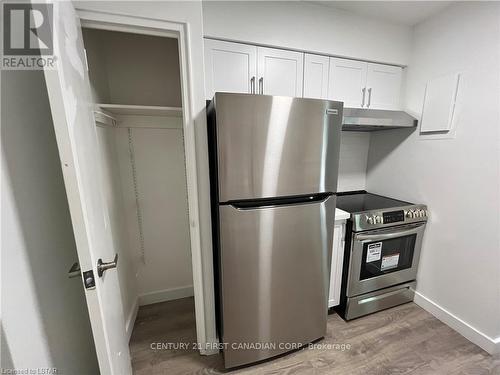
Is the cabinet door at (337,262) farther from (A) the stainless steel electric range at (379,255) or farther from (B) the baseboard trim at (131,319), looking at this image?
(B) the baseboard trim at (131,319)

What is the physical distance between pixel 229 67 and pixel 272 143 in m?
0.77

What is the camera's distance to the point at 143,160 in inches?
68.6

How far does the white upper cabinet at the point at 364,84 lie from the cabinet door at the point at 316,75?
5cm

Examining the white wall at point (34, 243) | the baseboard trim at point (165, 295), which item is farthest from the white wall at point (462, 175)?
the white wall at point (34, 243)

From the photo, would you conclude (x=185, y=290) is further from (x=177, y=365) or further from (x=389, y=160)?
(x=389, y=160)

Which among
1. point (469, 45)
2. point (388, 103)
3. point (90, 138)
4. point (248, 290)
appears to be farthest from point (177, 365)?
point (469, 45)

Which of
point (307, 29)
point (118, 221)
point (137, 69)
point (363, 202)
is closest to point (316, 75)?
point (307, 29)

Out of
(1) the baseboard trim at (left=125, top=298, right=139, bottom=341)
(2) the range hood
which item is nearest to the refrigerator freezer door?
(2) the range hood

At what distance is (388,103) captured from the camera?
77.9 inches

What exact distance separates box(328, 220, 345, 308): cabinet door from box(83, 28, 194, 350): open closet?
130 centimetres

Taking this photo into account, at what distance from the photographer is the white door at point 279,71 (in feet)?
5.12

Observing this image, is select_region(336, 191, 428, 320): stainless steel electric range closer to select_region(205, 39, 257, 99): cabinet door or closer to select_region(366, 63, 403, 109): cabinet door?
select_region(366, 63, 403, 109): cabinet door

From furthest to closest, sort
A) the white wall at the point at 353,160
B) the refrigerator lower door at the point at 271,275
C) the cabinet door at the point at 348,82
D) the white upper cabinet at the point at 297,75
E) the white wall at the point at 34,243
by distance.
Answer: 1. the white wall at the point at 353,160
2. the cabinet door at the point at 348,82
3. the white upper cabinet at the point at 297,75
4. the refrigerator lower door at the point at 271,275
5. the white wall at the point at 34,243

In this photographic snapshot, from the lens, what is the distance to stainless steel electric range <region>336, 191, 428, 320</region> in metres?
1.64
